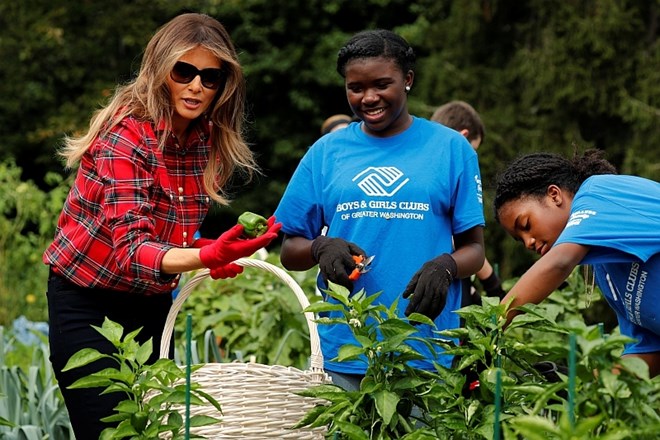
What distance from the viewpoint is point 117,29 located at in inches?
557

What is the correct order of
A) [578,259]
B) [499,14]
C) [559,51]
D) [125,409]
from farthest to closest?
1. [499,14]
2. [559,51]
3. [578,259]
4. [125,409]

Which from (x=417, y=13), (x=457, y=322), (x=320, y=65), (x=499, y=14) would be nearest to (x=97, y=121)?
(x=457, y=322)

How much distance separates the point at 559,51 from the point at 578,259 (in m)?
7.88

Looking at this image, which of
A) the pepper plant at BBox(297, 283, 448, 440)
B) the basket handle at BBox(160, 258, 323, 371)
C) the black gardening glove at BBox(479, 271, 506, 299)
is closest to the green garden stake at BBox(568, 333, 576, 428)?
the pepper plant at BBox(297, 283, 448, 440)

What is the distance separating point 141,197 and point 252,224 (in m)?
0.31

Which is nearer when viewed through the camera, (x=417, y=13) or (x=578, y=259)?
(x=578, y=259)

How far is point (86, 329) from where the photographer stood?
7.85 feet

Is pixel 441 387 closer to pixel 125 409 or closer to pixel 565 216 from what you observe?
pixel 125 409

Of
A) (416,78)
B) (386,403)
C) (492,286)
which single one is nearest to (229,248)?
(386,403)

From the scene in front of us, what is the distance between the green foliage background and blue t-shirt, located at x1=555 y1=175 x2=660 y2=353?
213 inches

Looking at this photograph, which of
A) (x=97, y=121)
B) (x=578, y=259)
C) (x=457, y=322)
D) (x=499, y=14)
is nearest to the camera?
(x=578, y=259)

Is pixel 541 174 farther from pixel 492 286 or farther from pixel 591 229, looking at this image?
pixel 492 286

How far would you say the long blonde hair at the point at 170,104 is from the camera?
242cm

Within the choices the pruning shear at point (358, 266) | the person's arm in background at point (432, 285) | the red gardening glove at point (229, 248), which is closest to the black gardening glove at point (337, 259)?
the pruning shear at point (358, 266)
